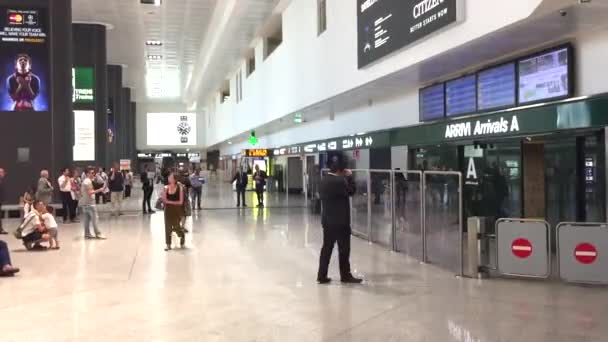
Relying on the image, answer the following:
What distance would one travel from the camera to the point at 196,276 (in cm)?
926

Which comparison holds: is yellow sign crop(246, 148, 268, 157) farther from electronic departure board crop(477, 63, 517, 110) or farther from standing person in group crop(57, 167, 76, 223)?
electronic departure board crop(477, 63, 517, 110)

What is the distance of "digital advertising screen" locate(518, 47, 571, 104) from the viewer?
9258 mm

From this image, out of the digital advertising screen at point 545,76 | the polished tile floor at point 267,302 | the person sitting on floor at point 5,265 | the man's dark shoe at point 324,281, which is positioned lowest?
the polished tile floor at point 267,302

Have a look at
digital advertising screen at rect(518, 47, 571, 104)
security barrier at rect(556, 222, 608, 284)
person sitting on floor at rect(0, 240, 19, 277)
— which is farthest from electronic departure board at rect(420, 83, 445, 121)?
person sitting on floor at rect(0, 240, 19, 277)

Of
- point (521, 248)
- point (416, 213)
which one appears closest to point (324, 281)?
point (521, 248)

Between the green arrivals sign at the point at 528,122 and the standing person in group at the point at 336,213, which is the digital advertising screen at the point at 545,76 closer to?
the green arrivals sign at the point at 528,122

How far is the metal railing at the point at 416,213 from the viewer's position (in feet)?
32.1

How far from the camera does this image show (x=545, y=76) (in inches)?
380

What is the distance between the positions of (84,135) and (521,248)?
76.9 feet

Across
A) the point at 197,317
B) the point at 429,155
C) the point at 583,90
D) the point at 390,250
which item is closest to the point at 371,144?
the point at 429,155

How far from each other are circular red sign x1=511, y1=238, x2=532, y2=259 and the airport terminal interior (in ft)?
0.12

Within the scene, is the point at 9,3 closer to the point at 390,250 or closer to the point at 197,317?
the point at 390,250

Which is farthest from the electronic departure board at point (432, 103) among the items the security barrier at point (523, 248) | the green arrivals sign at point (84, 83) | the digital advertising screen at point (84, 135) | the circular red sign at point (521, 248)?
the digital advertising screen at point (84, 135)

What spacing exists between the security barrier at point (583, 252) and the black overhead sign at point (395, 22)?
3.74 metres
